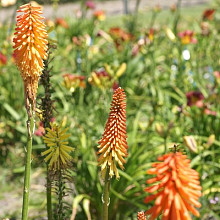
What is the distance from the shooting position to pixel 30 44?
133cm

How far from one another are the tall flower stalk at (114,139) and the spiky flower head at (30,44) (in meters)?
0.26

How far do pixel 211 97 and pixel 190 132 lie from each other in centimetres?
39

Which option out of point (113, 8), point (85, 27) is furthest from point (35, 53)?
point (113, 8)

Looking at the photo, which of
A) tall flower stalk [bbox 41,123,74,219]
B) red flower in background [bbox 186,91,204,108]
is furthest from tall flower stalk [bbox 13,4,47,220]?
red flower in background [bbox 186,91,204,108]

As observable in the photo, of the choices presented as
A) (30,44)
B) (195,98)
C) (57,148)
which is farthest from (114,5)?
(30,44)

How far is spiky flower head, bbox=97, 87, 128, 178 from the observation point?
4.33ft

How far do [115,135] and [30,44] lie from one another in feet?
1.30

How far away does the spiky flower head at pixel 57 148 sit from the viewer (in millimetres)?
1545

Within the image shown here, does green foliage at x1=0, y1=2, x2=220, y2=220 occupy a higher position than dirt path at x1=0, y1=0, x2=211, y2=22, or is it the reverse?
dirt path at x1=0, y1=0, x2=211, y2=22

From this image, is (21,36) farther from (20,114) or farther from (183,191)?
(20,114)

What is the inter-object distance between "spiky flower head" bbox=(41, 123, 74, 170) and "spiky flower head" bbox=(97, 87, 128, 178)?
16 cm

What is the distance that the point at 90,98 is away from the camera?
15.9 ft

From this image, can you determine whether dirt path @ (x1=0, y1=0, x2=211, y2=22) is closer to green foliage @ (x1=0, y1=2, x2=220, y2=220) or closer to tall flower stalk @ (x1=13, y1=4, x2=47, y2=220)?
Answer: green foliage @ (x1=0, y1=2, x2=220, y2=220)

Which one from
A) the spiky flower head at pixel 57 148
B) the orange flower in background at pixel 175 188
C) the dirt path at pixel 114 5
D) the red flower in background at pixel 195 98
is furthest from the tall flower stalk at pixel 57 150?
the dirt path at pixel 114 5
